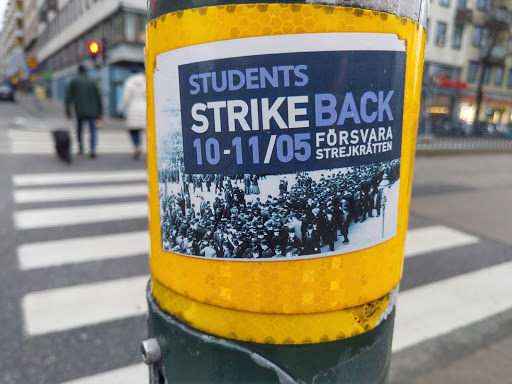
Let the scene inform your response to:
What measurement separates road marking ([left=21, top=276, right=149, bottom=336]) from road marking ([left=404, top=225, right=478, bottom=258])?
3.19 meters

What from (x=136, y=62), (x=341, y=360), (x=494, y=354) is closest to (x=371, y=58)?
(x=341, y=360)

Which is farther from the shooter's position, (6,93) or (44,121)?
(6,93)

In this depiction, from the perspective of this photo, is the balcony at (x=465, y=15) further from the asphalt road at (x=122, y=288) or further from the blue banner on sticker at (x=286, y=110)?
the blue banner on sticker at (x=286, y=110)

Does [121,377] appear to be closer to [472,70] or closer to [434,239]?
[434,239]

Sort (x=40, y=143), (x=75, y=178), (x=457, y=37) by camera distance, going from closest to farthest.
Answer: (x=75, y=178)
(x=40, y=143)
(x=457, y=37)

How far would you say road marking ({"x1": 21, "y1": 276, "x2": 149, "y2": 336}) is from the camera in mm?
3100

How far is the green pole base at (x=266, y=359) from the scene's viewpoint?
1039 mm

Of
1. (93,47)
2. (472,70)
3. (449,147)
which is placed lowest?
(449,147)

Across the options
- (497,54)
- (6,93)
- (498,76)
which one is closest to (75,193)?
(6,93)

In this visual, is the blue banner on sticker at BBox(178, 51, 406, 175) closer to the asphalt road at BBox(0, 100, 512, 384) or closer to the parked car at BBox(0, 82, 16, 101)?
the asphalt road at BBox(0, 100, 512, 384)

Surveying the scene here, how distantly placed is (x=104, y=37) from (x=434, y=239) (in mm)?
21256

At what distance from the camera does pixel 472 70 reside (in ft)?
120

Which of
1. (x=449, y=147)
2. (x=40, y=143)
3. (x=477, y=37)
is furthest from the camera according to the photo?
(x=477, y=37)

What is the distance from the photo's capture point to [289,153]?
3.07 ft
